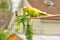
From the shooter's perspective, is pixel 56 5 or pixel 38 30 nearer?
pixel 38 30

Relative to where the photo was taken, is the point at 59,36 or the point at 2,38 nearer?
the point at 2,38

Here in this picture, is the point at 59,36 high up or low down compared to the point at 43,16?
down

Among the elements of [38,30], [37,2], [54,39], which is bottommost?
[54,39]

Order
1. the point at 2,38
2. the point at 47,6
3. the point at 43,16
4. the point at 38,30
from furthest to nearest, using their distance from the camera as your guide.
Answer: the point at 47,6 → the point at 38,30 → the point at 2,38 → the point at 43,16

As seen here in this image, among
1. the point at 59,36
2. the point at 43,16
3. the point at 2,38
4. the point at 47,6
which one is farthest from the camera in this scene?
the point at 47,6

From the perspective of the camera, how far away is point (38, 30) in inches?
46.5

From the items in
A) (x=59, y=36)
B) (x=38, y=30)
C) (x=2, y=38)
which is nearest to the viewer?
(x=2, y=38)

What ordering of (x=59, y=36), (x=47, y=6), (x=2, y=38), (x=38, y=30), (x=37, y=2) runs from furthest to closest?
(x=37, y=2)
(x=47, y=6)
(x=59, y=36)
(x=38, y=30)
(x=2, y=38)

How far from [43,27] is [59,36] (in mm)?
201

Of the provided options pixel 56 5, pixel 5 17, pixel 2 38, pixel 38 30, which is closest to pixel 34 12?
pixel 2 38

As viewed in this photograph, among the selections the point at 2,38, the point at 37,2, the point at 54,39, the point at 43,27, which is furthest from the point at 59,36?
the point at 37,2

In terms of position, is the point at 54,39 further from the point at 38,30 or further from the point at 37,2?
the point at 37,2

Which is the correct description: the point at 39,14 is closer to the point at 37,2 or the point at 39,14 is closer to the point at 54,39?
the point at 54,39

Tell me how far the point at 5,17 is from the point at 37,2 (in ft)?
1.71
